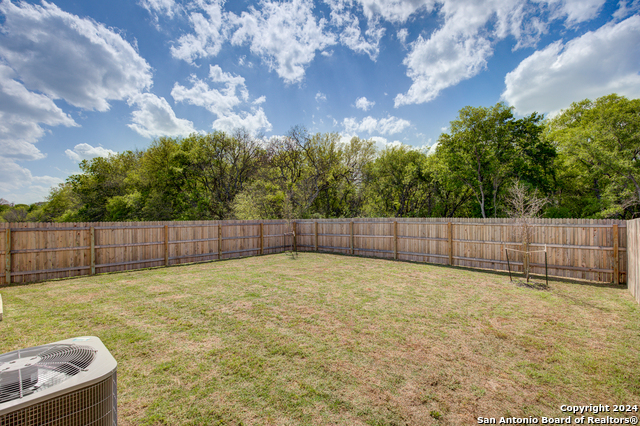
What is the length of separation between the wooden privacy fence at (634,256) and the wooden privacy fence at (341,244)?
61 centimetres

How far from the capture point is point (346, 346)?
11.6 feet

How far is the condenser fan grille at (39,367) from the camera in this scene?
1131mm

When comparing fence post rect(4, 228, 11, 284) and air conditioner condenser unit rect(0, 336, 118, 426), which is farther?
fence post rect(4, 228, 11, 284)

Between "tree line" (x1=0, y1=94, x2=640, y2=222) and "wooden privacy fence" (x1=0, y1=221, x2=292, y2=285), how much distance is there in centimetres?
429

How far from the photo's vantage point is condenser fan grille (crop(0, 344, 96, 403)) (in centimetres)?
113

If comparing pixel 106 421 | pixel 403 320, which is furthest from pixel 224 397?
pixel 403 320

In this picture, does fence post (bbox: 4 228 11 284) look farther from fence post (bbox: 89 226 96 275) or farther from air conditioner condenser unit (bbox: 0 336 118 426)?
air conditioner condenser unit (bbox: 0 336 118 426)

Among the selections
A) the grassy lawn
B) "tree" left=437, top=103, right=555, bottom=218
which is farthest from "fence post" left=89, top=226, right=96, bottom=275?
"tree" left=437, top=103, right=555, bottom=218

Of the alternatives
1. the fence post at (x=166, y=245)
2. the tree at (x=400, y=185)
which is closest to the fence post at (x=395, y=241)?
the fence post at (x=166, y=245)

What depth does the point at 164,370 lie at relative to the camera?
3.01 meters

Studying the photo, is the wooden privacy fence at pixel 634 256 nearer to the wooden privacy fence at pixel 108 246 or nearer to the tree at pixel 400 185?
the wooden privacy fence at pixel 108 246

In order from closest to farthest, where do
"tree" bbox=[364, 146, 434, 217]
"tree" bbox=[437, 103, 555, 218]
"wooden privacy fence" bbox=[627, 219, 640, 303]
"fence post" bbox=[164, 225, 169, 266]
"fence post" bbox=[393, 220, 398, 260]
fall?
"wooden privacy fence" bbox=[627, 219, 640, 303]
"fence post" bbox=[164, 225, 169, 266]
"fence post" bbox=[393, 220, 398, 260]
"tree" bbox=[437, 103, 555, 218]
"tree" bbox=[364, 146, 434, 217]

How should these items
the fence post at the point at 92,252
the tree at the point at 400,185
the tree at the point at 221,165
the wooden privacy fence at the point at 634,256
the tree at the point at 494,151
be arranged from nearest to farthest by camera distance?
the wooden privacy fence at the point at 634,256 → the fence post at the point at 92,252 → the tree at the point at 494,151 → the tree at the point at 221,165 → the tree at the point at 400,185

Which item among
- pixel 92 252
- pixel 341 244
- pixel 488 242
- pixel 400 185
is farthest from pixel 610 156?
pixel 92 252
